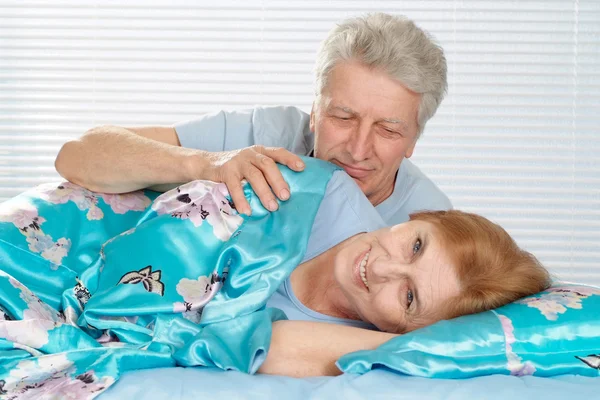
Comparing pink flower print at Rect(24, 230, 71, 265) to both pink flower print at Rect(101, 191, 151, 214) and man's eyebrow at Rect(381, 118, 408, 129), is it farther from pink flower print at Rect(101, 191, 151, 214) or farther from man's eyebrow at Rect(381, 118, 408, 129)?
man's eyebrow at Rect(381, 118, 408, 129)

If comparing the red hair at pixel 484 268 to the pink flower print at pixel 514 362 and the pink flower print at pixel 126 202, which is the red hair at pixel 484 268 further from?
the pink flower print at pixel 126 202

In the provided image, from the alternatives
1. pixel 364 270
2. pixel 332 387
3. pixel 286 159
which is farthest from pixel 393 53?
pixel 332 387

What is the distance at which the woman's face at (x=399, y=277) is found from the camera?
5.86 feet

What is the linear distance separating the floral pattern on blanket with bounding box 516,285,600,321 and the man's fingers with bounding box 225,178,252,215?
2.19ft

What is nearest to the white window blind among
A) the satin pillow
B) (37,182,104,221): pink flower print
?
(37,182,104,221): pink flower print

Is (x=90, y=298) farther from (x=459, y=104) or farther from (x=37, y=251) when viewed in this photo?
(x=459, y=104)

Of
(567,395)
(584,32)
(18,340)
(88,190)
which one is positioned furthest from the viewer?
(584,32)

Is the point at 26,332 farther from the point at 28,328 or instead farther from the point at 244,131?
the point at 244,131

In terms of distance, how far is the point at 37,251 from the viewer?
1957mm

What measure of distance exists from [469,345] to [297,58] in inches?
106

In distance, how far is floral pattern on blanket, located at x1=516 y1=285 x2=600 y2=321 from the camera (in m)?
1.71

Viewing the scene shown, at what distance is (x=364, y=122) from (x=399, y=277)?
0.56m

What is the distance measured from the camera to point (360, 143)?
2.22 m

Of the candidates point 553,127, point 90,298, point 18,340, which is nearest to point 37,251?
point 90,298
